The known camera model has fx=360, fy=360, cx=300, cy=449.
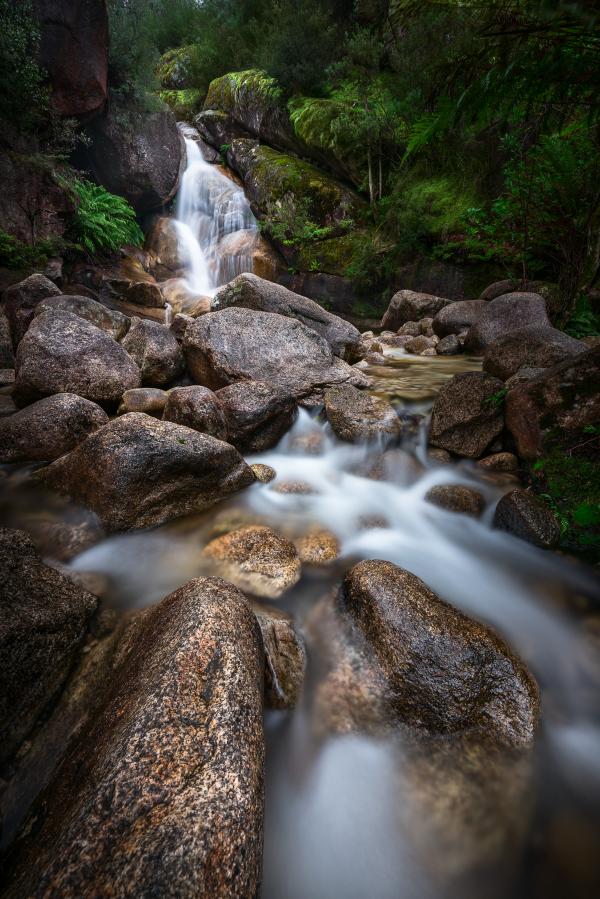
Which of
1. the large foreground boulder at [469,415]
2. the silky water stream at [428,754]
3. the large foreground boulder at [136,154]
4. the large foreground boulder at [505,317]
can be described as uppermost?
the large foreground boulder at [136,154]

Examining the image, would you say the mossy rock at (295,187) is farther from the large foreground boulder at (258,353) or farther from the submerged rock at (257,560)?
the submerged rock at (257,560)

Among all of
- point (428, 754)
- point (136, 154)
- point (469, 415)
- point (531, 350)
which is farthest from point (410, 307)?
point (136, 154)

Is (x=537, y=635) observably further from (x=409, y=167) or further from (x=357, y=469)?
(x=409, y=167)

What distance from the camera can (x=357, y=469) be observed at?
430 cm

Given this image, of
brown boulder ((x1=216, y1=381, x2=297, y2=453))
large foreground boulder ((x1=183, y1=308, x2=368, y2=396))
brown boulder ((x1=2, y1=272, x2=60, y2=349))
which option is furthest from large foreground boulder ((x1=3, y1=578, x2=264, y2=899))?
brown boulder ((x1=2, y1=272, x2=60, y2=349))

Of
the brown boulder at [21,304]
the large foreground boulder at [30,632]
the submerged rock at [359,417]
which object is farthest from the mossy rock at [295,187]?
the large foreground boulder at [30,632]

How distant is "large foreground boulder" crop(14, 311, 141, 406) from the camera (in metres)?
4.34

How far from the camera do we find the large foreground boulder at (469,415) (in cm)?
373

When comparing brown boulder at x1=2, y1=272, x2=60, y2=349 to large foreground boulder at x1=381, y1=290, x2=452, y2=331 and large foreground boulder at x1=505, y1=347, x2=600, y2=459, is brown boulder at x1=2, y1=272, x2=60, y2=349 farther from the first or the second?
large foreground boulder at x1=381, y1=290, x2=452, y2=331

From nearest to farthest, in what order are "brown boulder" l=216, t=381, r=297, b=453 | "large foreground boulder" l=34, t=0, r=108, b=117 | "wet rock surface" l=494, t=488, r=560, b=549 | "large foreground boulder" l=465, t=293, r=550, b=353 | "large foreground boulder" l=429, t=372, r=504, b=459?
1. "wet rock surface" l=494, t=488, r=560, b=549
2. "large foreground boulder" l=429, t=372, r=504, b=459
3. "brown boulder" l=216, t=381, r=297, b=453
4. "large foreground boulder" l=465, t=293, r=550, b=353
5. "large foreground boulder" l=34, t=0, r=108, b=117

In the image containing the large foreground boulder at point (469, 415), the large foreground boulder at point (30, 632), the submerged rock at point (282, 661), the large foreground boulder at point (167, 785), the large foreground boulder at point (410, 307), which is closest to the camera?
the large foreground boulder at point (167, 785)

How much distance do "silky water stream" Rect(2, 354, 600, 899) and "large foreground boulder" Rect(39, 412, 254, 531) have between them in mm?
179

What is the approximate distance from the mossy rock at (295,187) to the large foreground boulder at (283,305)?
769 centimetres

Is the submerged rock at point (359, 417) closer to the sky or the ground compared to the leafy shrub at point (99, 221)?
closer to the ground
